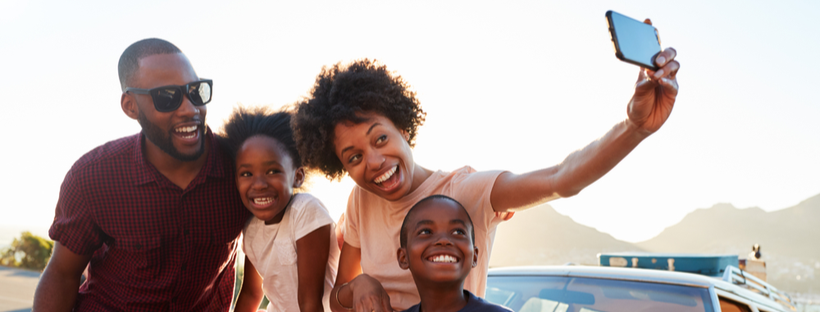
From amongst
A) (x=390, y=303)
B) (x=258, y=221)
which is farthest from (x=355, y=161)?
(x=258, y=221)

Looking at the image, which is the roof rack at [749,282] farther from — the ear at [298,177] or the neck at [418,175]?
the ear at [298,177]

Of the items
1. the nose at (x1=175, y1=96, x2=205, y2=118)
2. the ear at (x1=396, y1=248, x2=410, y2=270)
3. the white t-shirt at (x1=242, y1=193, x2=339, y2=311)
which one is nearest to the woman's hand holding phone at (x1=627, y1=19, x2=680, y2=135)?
the ear at (x1=396, y1=248, x2=410, y2=270)

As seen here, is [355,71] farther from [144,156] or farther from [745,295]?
[745,295]

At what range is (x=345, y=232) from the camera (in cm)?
245

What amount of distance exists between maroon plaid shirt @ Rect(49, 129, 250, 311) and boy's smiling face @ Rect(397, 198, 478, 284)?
1.32 m

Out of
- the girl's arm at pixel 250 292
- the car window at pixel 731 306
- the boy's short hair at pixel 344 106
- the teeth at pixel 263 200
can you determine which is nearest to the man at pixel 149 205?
the girl's arm at pixel 250 292

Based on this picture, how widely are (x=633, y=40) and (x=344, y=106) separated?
115 cm

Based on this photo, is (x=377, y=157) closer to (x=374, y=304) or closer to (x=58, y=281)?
(x=374, y=304)

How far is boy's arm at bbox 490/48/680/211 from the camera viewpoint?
1.50 meters

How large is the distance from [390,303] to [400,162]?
0.60 metres

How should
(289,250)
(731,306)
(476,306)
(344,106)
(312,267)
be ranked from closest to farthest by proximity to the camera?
(476,306), (344,106), (312,267), (289,250), (731,306)

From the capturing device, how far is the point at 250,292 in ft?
10.2

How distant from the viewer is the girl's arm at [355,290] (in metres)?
2.04

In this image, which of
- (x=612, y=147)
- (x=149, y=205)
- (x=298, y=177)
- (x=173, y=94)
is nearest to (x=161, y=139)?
(x=173, y=94)
